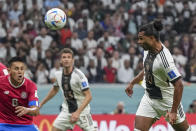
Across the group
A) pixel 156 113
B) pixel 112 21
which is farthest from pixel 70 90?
pixel 112 21

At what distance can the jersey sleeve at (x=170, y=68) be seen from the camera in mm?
7867

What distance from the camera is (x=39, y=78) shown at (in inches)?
595

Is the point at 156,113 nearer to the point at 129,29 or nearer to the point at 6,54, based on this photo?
the point at 6,54

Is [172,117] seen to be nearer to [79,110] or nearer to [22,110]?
[22,110]

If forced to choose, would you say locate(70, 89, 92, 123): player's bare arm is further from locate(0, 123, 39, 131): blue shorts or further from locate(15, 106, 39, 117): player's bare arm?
locate(15, 106, 39, 117): player's bare arm

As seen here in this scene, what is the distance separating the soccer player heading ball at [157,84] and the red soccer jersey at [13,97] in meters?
1.71

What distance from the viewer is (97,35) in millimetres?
17141

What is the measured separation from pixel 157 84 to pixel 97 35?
8.90 meters

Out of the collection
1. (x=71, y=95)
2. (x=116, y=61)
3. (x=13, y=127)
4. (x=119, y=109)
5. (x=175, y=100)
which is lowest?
(x=119, y=109)

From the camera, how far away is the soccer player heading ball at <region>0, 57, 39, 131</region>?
25.4 ft

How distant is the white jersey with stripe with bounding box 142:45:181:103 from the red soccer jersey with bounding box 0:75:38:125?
175cm

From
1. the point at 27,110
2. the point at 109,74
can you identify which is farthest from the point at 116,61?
the point at 27,110

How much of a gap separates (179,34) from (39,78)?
5.17 m

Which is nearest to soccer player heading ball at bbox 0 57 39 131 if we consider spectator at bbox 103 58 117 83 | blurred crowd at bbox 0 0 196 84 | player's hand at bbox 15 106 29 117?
player's hand at bbox 15 106 29 117
